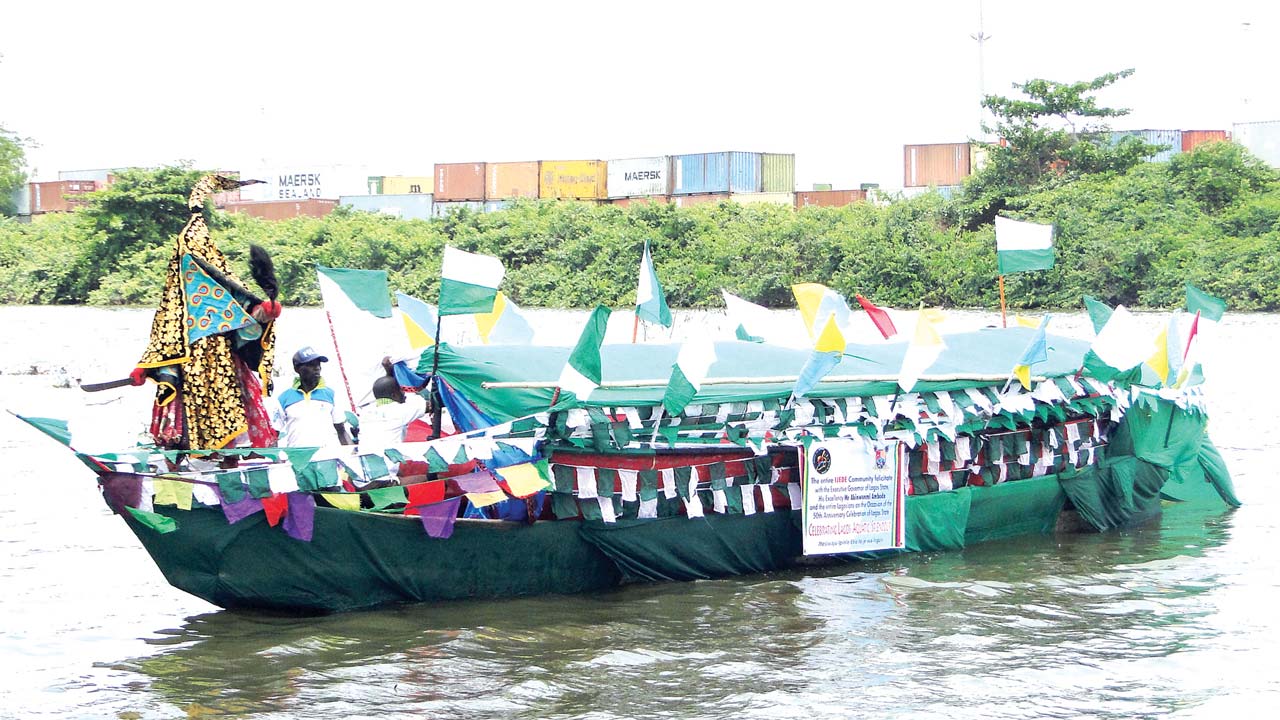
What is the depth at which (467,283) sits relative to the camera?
7.97 meters

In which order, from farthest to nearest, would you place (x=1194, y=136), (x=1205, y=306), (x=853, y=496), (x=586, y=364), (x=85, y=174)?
(x=85, y=174) < (x=1194, y=136) < (x=1205, y=306) < (x=853, y=496) < (x=586, y=364)

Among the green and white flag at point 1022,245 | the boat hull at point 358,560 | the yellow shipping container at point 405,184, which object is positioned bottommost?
the boat hull at point 358,560

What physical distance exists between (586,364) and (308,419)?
1.77 metres

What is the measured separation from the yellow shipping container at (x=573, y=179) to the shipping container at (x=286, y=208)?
838cm

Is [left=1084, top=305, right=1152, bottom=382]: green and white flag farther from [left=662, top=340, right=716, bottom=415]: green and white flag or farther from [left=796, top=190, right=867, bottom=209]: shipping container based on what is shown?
[left=796, top=190, right=867, bottom=209]: shipping container

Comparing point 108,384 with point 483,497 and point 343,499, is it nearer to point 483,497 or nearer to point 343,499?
point 343,499

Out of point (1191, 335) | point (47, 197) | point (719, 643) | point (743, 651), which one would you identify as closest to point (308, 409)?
point (719, 643)

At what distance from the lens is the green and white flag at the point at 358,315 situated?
29.3ft

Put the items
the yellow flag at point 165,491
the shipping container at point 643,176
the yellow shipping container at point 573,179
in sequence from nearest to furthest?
the yellow flag at point 165,491
the shipping container at point 643,176
the yellow shipping container at point 573,179

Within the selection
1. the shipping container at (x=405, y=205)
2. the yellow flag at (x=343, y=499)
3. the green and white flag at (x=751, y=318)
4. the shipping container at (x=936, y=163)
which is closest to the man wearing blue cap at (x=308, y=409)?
the yellow flag at (x=343, y=499)

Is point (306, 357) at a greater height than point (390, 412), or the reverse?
point (306, 357)

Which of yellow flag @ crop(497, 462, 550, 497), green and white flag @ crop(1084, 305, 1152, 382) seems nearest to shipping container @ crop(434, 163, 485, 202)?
green and white flag @ crop(1084, 305, 1152, 382)

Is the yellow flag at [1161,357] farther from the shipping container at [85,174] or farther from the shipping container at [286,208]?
the shipping container at [85,174]

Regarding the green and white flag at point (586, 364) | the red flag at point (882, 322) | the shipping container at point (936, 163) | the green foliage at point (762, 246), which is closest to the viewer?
the green and white flag at point (586, 364)
